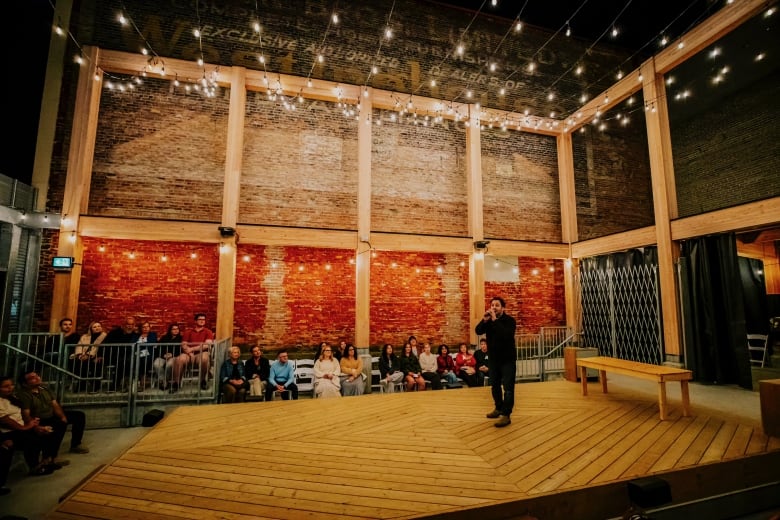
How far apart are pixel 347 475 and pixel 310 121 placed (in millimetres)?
7562

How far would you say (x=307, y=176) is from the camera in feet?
27.1

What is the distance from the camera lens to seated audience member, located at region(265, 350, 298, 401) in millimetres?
5930

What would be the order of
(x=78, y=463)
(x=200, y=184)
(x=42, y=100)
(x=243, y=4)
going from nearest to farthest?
(x=78, y=463) < (x=42, y=100) < (x=200, y=184) < (x=243, y=4)

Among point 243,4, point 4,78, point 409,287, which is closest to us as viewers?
point 4,78

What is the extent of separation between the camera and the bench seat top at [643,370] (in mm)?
4023

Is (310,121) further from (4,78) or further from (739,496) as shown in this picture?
(739,496)

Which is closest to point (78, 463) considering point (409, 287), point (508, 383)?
point (508, 383)

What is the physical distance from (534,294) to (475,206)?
3.17m

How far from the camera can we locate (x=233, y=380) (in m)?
5.77

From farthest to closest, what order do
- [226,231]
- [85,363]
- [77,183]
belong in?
[226,231] < [77,183] < [85,363]

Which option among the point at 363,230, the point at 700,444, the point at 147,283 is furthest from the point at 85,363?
the point at 700,444

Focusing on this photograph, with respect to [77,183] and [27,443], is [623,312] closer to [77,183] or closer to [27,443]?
[27,443]

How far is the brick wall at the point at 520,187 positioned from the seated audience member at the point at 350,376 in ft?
15.9

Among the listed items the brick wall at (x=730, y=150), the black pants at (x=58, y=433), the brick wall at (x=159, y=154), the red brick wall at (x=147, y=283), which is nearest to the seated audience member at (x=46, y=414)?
the black pants at (x=58, y=433)
